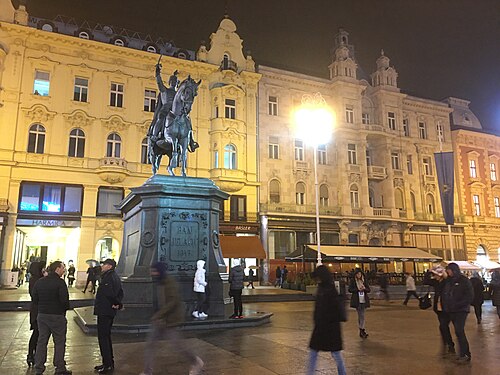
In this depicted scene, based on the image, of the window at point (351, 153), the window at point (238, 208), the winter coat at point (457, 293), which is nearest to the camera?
the winter coat at point (457, 293)

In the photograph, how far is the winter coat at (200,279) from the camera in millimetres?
10969

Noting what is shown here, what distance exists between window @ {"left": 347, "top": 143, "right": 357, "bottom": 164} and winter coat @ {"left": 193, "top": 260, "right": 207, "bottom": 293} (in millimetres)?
30344

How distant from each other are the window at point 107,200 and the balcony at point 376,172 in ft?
73.9

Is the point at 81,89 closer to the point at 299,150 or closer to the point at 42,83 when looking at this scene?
the point at 42,83

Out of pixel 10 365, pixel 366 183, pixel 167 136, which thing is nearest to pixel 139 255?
pixel 167 136

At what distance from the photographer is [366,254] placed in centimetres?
2906

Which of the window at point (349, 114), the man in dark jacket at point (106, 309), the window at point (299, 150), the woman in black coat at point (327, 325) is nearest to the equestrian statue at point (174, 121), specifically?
the man in dark jacket at point (106, 309)

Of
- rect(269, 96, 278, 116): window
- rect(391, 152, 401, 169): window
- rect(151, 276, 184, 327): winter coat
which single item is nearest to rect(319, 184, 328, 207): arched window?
rect(269, 96, 278, 116): window

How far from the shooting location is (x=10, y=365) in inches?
281

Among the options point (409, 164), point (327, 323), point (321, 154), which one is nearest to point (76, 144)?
point (321, 154)

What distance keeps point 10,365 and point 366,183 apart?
35.3 meters

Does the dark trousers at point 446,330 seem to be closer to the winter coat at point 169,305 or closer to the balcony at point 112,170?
the winter coat at point 169,305

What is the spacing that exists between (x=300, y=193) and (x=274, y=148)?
457cm

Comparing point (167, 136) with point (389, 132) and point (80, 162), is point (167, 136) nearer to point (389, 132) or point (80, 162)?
point (80, 162)
